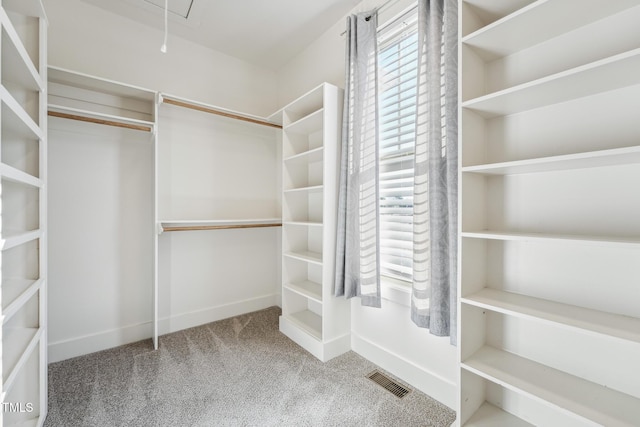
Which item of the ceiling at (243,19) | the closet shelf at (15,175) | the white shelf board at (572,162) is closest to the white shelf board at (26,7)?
the closet shelf at (15,175)

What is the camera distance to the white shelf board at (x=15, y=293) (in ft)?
3.12

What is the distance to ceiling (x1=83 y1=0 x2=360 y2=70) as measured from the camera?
81.4 inches

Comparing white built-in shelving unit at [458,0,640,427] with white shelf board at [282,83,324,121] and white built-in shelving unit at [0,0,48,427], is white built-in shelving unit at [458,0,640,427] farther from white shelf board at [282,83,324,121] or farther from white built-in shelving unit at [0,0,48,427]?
white built-in shelving unit at [0,0,48,427]

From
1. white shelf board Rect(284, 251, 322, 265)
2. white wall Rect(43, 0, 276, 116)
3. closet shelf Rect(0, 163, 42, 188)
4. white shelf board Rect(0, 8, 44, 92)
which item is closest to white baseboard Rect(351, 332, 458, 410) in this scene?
white shelf board Rect(284, 251, 322, 265)

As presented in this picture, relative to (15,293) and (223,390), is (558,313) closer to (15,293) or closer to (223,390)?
(223,390)

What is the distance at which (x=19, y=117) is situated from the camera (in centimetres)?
107

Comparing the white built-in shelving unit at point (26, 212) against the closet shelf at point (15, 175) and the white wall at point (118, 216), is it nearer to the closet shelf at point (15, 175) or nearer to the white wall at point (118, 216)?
the closet shelf at point (15, 175)

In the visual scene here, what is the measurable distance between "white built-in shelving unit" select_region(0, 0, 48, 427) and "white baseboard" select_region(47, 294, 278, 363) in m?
0.71

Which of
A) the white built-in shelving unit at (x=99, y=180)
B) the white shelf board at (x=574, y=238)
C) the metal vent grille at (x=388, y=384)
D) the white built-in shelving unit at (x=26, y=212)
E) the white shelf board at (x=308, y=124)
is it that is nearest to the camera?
the white shelf board at (x=574, y=238)

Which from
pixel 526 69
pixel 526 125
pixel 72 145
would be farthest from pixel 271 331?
pixel 526 69

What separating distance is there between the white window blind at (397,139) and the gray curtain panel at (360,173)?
14cm

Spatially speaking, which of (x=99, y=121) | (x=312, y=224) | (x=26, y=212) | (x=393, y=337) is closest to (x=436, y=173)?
(x=312, y=224)

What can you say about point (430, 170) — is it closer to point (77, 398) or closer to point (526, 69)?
point (526, 69)

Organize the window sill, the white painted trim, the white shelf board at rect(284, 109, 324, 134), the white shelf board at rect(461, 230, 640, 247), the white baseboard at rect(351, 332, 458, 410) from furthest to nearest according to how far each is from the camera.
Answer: the white painted trim, the white shelf board at rect(284, 109, 324, 134), the window sill, the white baseboard at rect(351, 332, 458, 410), the white shelf board at rect(461, 230, 640, 247)
